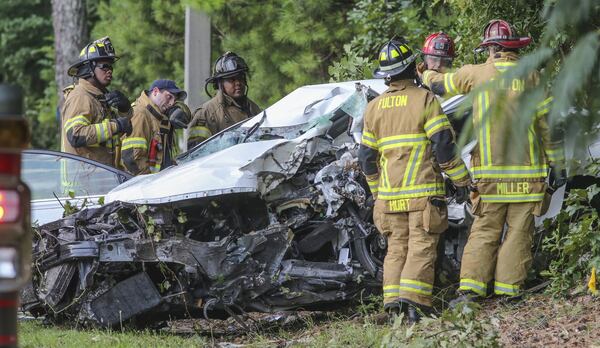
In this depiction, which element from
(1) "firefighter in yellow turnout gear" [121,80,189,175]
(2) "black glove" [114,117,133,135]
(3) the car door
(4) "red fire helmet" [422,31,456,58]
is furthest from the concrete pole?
(4) "red fire helmet" [422,31,456,58]

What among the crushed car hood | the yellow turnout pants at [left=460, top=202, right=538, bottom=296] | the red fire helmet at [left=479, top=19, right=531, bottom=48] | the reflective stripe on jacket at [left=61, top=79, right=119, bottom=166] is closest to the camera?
the crushed car hood

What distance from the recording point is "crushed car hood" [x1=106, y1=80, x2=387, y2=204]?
6566 millimetres

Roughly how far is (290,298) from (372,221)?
806 mm

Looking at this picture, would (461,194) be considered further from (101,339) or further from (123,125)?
(123,125)

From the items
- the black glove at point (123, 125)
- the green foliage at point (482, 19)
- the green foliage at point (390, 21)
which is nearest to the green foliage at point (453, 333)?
the green foliage at point (482, 19)

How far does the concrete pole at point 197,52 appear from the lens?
12.0 metres

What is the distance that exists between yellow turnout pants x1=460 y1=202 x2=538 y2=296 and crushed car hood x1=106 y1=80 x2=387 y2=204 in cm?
115

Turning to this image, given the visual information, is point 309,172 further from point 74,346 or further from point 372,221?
point 74,346

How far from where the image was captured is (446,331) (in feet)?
18.1

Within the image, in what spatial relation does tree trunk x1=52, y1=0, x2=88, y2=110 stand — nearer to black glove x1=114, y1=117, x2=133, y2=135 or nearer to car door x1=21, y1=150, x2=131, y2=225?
black glove x1=114, y1=117, x2=133, y2=135

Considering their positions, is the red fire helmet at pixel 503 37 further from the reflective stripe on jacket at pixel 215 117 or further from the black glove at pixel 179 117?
the reflective stripe on jacket at pixel 215 117

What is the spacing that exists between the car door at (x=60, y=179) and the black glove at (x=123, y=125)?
3.04 ft

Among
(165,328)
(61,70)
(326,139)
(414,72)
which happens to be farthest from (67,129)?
(61,70)

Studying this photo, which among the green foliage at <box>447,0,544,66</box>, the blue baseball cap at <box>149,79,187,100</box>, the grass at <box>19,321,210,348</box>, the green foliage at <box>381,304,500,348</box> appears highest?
the green foliage at <box>447,0,544,66</box>
